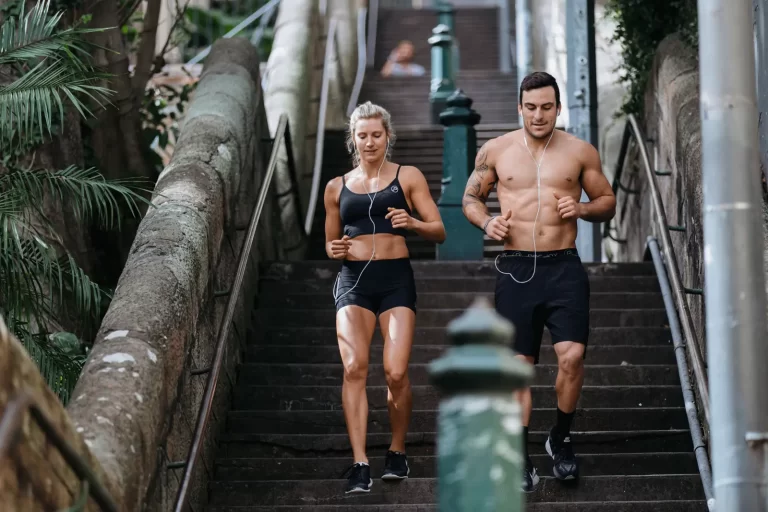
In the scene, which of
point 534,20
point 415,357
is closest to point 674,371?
point 415,357

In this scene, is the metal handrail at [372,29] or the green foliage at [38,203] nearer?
the green foliage at [38,203]

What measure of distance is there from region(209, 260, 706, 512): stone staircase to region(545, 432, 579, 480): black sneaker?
101 millimetres

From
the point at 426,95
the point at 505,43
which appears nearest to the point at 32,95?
the point at 426,95

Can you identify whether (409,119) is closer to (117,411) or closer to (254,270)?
(254,270)

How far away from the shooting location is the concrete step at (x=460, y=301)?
9.49m

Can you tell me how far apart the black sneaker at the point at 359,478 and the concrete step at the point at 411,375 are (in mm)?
1460

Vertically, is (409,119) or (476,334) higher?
(409,119)

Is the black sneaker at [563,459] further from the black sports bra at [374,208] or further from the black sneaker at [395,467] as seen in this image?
the black sports bra at [374,208]

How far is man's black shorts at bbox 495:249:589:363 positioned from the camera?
693 cm

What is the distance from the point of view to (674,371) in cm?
847

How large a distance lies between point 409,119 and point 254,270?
873 centimetres

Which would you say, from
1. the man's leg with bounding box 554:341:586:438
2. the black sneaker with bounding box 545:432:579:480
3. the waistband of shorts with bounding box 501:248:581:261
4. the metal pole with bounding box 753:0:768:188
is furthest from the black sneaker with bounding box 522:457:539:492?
the metal pole with bounding box 753:0:768:188

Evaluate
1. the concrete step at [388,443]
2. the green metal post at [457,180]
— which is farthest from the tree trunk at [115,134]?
the concrete step at [388,443]

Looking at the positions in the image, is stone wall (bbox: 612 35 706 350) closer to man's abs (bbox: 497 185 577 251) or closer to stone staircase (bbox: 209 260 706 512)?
stone staircase (bbox: 209 260 706 512)
